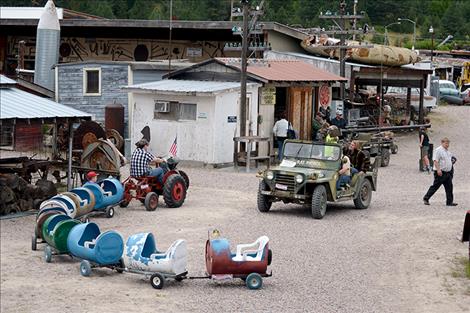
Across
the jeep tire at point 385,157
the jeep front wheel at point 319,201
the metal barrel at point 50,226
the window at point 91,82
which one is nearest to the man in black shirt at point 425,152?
the jeep tire at point 385,157

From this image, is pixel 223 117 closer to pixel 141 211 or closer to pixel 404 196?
pixel 404 196

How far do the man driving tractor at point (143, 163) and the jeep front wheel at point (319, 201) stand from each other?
334 cm

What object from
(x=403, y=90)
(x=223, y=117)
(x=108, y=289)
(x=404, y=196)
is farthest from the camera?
(x=403, y=90)

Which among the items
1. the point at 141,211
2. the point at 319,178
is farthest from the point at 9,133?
the point at 319,178

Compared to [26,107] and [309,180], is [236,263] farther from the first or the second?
[26,107]

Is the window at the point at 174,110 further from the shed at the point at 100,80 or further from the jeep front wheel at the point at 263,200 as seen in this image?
the jeep front wheel at the point at 263,200

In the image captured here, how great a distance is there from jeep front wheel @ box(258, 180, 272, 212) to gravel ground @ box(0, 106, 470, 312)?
0.22 m

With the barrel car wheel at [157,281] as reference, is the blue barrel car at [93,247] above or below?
above

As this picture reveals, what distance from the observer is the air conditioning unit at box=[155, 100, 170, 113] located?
28312 millimetres

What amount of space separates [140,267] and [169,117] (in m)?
15.2

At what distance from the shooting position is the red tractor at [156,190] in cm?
1992

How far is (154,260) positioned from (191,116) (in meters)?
14.8

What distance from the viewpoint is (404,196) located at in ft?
77.3

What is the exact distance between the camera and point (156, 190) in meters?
20.5
